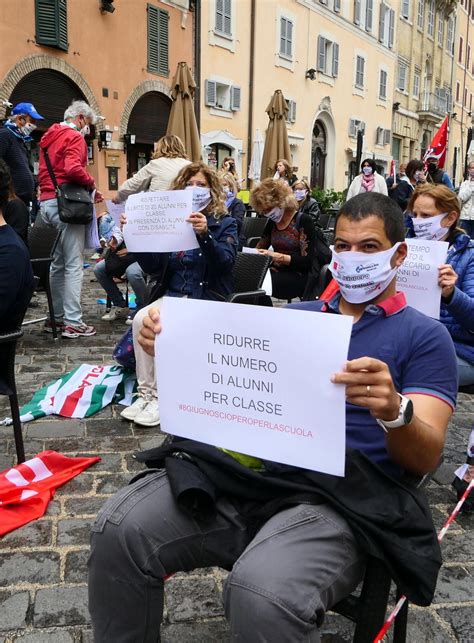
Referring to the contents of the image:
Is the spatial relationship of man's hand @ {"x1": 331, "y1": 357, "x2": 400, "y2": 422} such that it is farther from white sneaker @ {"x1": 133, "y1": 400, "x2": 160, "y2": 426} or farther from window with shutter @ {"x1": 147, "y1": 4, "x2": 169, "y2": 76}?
window with shutter @ {"x1": 147, "y1": 4, "x2": 169, "y2": 76}

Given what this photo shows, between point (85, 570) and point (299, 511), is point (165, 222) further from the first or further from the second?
point (299, 511)

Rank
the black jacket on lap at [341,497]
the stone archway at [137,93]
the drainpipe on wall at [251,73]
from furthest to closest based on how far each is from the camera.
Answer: the drainpipe on wall at [251,73] < the stone archway at [137,93] < the black jacket on lap at [341,497]

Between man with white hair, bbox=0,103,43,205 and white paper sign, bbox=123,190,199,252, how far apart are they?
3.27m

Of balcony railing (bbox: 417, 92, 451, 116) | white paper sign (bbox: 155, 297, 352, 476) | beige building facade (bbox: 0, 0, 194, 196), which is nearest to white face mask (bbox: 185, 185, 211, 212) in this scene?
white paper sign (bbox: 155, 297, 352, 476)

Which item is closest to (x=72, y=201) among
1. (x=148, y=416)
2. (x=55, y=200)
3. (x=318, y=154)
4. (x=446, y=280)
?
(x=55, y=200)

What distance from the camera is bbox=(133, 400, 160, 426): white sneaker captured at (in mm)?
4098

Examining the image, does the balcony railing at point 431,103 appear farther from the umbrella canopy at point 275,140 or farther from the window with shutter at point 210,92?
the umbrella canopy at point 275,140

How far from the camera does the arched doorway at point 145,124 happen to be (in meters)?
17.3

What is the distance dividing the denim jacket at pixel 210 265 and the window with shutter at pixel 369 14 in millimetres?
28687

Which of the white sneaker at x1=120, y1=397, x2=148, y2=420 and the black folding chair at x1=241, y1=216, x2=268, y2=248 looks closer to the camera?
the white sneaker at x1=120, y1=397, x2=148, y2=420

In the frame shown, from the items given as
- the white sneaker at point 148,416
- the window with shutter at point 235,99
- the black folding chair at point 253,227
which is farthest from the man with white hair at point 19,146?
the window with shutter at point 235,99

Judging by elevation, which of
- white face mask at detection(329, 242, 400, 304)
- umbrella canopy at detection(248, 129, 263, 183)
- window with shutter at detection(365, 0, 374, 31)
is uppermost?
window with shutter at detection(365, 0, 374, 31)

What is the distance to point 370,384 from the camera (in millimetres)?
1479

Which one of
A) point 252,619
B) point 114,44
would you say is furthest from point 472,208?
point 114,44
